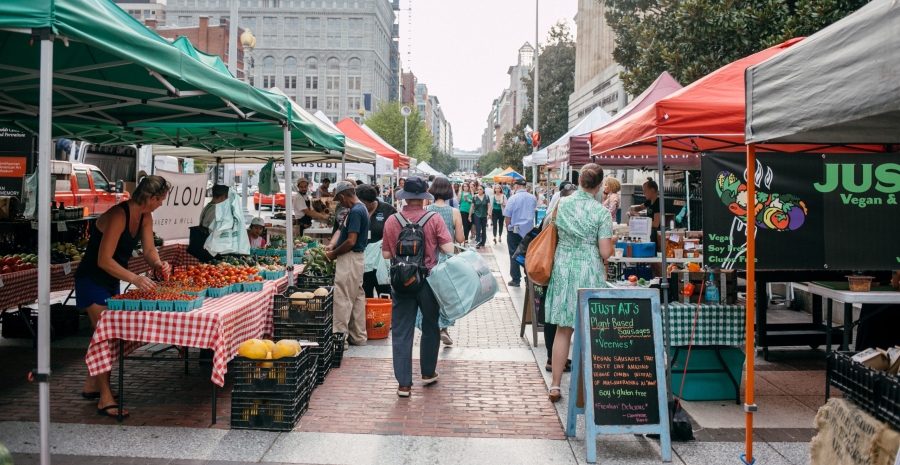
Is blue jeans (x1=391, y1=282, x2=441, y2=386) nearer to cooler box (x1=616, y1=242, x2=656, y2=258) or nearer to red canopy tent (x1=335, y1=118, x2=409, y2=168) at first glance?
cooler box (x1=616, y1=242, x2=656, y2=258)

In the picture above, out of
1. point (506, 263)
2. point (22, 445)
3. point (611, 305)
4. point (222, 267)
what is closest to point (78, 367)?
point (222, 267)

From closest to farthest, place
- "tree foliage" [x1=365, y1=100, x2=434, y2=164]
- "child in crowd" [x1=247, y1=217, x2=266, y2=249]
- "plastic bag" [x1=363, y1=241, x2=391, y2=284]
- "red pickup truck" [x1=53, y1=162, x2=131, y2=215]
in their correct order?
"plastic bag" [x1=363, y1=241, x2=391, y2=284] < "child in crowd" [x1=247, y1=217, x2=266, y2=249] < "red pickup truck" [x1=53, y1=162, x2=131, y2=215] < "tree foliage" [x1=365, y1=100, x2=434, y2=164]

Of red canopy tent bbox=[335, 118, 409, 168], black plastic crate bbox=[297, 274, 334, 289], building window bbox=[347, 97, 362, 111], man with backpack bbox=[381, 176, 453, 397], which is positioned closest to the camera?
man with backpack bbox=[381, 176, 453, 397]

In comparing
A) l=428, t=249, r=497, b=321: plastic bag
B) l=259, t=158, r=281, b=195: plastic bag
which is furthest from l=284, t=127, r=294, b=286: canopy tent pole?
l=259, t=158, r=281, b=195: plastic bag

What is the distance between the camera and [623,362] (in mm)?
5000

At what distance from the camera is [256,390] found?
543 cm

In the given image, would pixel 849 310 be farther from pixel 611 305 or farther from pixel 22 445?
pixel 22 445

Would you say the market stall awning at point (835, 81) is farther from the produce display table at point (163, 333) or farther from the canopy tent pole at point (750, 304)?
the produce display table at point (163, 333)

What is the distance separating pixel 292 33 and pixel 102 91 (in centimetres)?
11352

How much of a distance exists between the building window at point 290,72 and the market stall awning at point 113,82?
10692cm

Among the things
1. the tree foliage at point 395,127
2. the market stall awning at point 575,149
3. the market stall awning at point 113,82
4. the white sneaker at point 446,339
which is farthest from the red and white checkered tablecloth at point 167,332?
Result: the tree foliage at point 395,127

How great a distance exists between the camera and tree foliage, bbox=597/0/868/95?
36.1 ft

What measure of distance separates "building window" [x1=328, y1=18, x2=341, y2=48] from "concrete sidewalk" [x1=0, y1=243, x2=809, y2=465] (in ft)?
367

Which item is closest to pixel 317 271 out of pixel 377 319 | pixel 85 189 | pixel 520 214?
pixel 377 319
